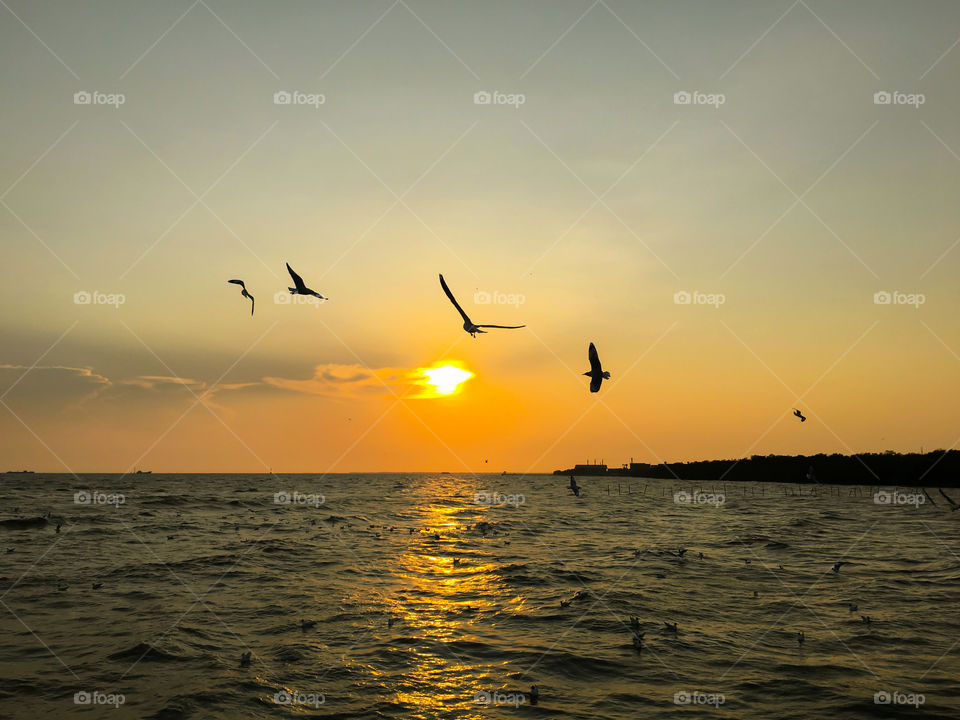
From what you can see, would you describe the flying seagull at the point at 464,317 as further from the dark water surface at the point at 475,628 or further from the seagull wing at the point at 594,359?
the dark water surface at the point at 475,628

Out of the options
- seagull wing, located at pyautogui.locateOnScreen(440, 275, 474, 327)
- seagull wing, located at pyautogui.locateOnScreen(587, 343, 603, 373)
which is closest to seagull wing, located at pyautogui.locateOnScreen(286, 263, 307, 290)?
seagull wing, located at pyautogui.locateOnScreen(440, 275, 474, 327)

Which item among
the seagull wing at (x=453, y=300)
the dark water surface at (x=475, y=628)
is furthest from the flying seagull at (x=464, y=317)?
the dark water surface at (x=475, y=628)

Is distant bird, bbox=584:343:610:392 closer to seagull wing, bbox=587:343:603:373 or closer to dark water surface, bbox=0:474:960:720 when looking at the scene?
seagull wing, bbox=587:343:603:373

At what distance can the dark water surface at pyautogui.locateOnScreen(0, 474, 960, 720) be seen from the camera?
1183cm

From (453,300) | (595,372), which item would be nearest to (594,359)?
(595,372)

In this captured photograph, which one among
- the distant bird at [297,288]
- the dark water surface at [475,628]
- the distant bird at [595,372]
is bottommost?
the dark water surface at [475,628]

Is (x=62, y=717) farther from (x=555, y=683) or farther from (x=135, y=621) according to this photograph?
(x=555, y=683)

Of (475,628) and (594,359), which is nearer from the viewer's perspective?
(594,359)

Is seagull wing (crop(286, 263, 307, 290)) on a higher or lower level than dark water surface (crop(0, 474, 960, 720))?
higher

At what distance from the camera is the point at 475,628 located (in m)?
16.5

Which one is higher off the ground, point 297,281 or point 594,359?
point 297,281

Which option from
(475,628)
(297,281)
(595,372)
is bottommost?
(475,628)

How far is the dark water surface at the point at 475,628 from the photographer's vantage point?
466 inches

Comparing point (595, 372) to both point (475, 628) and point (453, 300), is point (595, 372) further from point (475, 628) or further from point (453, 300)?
point (475, 628)
